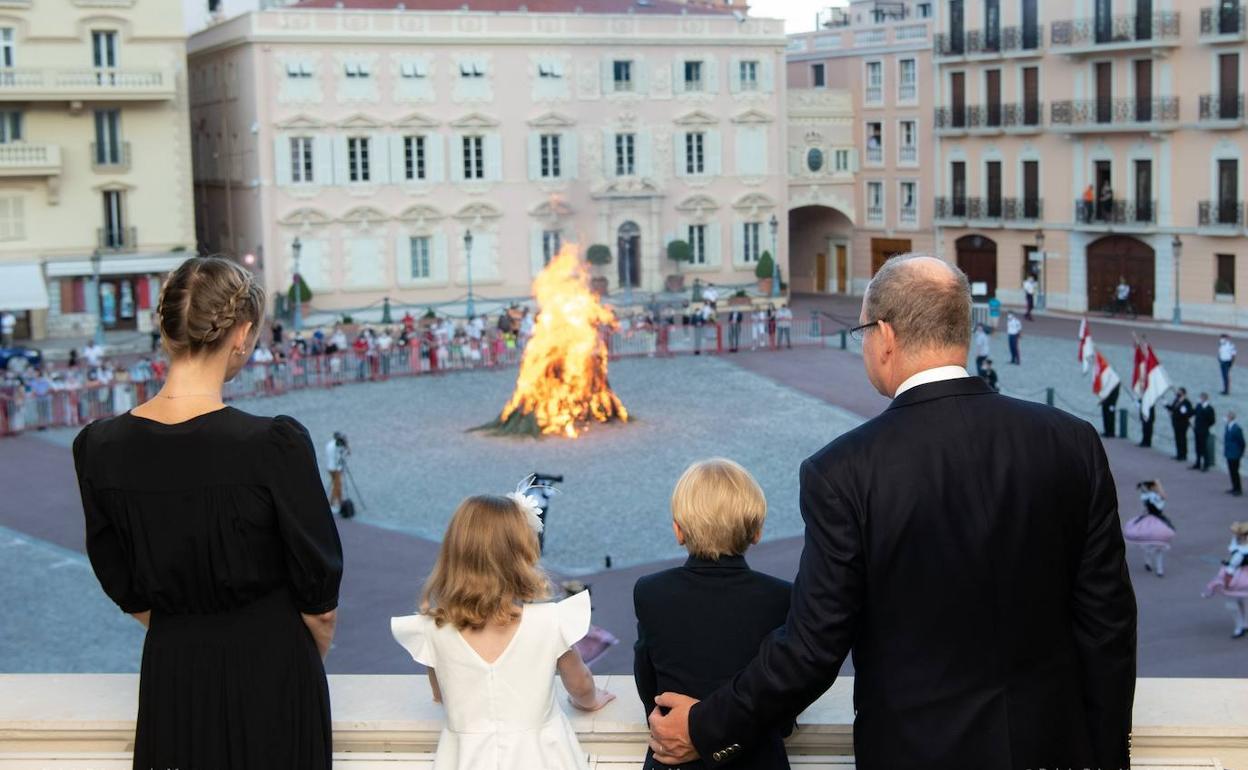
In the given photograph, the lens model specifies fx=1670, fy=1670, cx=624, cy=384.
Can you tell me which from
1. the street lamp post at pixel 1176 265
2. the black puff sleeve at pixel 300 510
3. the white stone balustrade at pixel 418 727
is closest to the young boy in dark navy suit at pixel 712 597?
the white stone balustrade at pixel 418 727

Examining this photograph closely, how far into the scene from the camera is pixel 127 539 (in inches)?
176

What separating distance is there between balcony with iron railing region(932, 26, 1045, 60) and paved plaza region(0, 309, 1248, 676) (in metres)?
11.8

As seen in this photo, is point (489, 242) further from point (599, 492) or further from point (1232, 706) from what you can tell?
point (1232, 706)

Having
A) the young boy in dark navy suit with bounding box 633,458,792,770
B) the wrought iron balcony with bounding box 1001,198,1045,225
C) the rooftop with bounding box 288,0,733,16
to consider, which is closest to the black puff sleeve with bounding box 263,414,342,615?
the young boy in dark navy suit with bounding box 633,458,792,770

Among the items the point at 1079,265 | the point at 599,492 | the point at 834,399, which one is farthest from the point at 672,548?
the point at 1079,265

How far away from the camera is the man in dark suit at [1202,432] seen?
2381 cm

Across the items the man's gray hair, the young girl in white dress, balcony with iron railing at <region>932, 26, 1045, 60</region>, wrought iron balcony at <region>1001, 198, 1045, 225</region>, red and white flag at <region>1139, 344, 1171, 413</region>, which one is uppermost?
balcony with iron railing at <region>932, 26, 1045, 60</region>

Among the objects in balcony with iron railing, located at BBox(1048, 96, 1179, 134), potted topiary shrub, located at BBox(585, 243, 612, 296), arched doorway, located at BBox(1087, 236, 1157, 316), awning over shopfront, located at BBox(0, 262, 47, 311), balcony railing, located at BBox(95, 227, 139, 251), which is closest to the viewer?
awning over shopfront, located at BBox(0, 262, 47, 311)

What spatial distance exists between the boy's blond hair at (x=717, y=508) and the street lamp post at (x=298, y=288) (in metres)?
41.7

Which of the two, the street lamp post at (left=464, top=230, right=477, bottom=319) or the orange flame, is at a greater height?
the street lamp post at (left=464, top=230, right=477, bottom=319)

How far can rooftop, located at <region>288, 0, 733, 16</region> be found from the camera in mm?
49344

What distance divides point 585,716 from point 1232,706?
1849 mm

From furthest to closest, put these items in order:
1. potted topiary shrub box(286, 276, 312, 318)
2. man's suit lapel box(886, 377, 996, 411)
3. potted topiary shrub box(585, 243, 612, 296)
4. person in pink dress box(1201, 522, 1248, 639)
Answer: potted topiary shrub box(585, 243, 612, 296), potted topiary shrub box(286, 276, 312, 318), person in pink dress box(1201, 522, 1248, 639), man's suit lapel box(886, 377, 996, 411)

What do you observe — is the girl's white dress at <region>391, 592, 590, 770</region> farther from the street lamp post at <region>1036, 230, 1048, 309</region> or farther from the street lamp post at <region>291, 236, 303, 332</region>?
the street lamp post at <region>1036, 230, 1048, 309</region>
